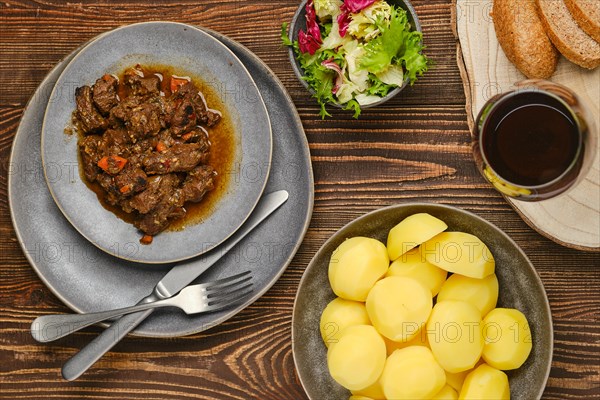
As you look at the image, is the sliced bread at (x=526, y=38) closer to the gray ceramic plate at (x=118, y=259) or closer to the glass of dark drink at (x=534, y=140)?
the glass of dark drink at (x=534, y=140)

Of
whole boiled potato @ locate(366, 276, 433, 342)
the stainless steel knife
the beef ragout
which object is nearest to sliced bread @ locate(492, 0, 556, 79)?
whole boiled potato @ locate(366, 276, 433, 342)

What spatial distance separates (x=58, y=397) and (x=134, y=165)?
3.15 ft

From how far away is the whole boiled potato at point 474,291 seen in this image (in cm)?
217

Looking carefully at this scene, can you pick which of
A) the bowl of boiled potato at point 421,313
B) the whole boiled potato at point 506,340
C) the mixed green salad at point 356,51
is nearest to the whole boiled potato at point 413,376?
the bowl of boiled potato at point 421,313

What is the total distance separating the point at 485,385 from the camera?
82.3 inches

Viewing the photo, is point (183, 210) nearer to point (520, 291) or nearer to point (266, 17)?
point (266, 17)

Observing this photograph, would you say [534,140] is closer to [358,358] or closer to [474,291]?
[474,291]

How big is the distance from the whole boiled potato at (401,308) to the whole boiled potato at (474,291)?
0.12m

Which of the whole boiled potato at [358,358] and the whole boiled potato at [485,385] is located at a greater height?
the whole boiled potato at [358,358]

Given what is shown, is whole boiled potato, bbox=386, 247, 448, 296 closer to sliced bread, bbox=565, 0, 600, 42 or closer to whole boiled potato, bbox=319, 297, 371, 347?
whole boiled potato, bbox=319, 297, 371, 347

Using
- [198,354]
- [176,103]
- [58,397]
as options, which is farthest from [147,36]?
[58,397]

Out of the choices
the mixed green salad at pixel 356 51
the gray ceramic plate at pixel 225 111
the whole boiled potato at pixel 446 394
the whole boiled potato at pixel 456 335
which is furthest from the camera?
the gray ceramic plate at pixel 225 111

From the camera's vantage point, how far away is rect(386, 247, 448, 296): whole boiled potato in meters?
2.18

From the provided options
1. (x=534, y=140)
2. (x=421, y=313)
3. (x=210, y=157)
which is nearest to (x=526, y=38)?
(x=534, y=140)
